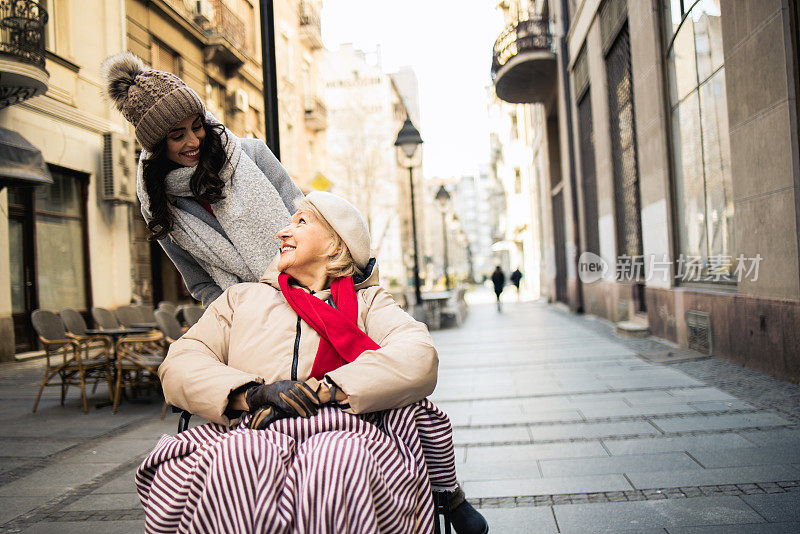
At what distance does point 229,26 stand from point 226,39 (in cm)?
93

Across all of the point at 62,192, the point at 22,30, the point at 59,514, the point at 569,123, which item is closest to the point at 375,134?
the point at 569,123

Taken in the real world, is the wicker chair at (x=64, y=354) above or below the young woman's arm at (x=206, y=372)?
below

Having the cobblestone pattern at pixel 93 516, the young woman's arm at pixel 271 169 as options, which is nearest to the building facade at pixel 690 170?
the young woman's arm at pixel 271 169

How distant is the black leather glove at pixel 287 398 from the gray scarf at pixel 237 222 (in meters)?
0.76

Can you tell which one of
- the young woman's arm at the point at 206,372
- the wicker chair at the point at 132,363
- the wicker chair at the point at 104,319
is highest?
the young woman's arm at the point at 206,372

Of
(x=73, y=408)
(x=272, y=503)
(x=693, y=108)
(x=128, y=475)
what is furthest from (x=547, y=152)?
(x=272, y=503)

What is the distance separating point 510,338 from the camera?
12891 millimetres

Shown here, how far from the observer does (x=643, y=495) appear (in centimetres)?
351

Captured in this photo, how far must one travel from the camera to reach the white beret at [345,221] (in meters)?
2.34

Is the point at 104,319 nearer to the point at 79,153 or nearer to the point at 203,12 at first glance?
the point at 79,153

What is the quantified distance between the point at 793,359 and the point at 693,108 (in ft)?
13.4

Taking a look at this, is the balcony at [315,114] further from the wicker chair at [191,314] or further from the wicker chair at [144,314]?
the wicker chair at [191,314]

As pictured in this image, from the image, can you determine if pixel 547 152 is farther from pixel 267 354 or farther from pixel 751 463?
pixel 267 354

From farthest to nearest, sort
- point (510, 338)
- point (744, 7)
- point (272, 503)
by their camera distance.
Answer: point (510, 338)
point (744, 7)
point (272, 503)
